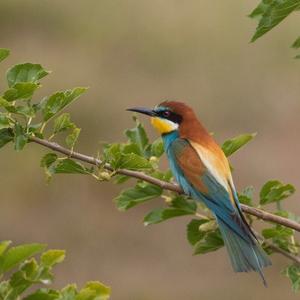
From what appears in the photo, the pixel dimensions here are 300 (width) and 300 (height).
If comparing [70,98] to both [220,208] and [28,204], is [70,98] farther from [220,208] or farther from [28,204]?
[28,204]

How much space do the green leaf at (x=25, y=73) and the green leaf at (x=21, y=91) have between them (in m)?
0.08

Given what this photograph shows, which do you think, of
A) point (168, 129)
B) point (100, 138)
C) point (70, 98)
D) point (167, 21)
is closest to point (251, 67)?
point (167, 21)

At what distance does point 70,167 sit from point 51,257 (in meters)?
0.41

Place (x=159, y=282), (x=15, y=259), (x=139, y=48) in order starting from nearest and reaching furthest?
(x=15, y=259) → (x=159, y=282) → (x=139, y=48)

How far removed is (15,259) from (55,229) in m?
4.25

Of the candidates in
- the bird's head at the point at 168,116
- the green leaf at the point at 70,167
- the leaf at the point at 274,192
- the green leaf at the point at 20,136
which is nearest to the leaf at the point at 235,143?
the leaf at the point at 274,192

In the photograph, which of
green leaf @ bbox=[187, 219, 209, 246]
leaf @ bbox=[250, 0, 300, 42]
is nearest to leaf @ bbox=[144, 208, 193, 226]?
green leaf @ bbox=[187, 219, 209, 246]

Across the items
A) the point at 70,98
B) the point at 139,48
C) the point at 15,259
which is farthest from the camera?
the point at 139,48

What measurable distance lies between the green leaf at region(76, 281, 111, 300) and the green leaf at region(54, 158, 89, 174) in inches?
16.4

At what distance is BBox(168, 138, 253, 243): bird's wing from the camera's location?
2.24 metres

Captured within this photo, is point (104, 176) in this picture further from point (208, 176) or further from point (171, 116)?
point (171, 116)

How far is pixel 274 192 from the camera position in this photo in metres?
2.02

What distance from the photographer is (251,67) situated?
6723 millimetres

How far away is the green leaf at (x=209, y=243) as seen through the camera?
1.99 m
